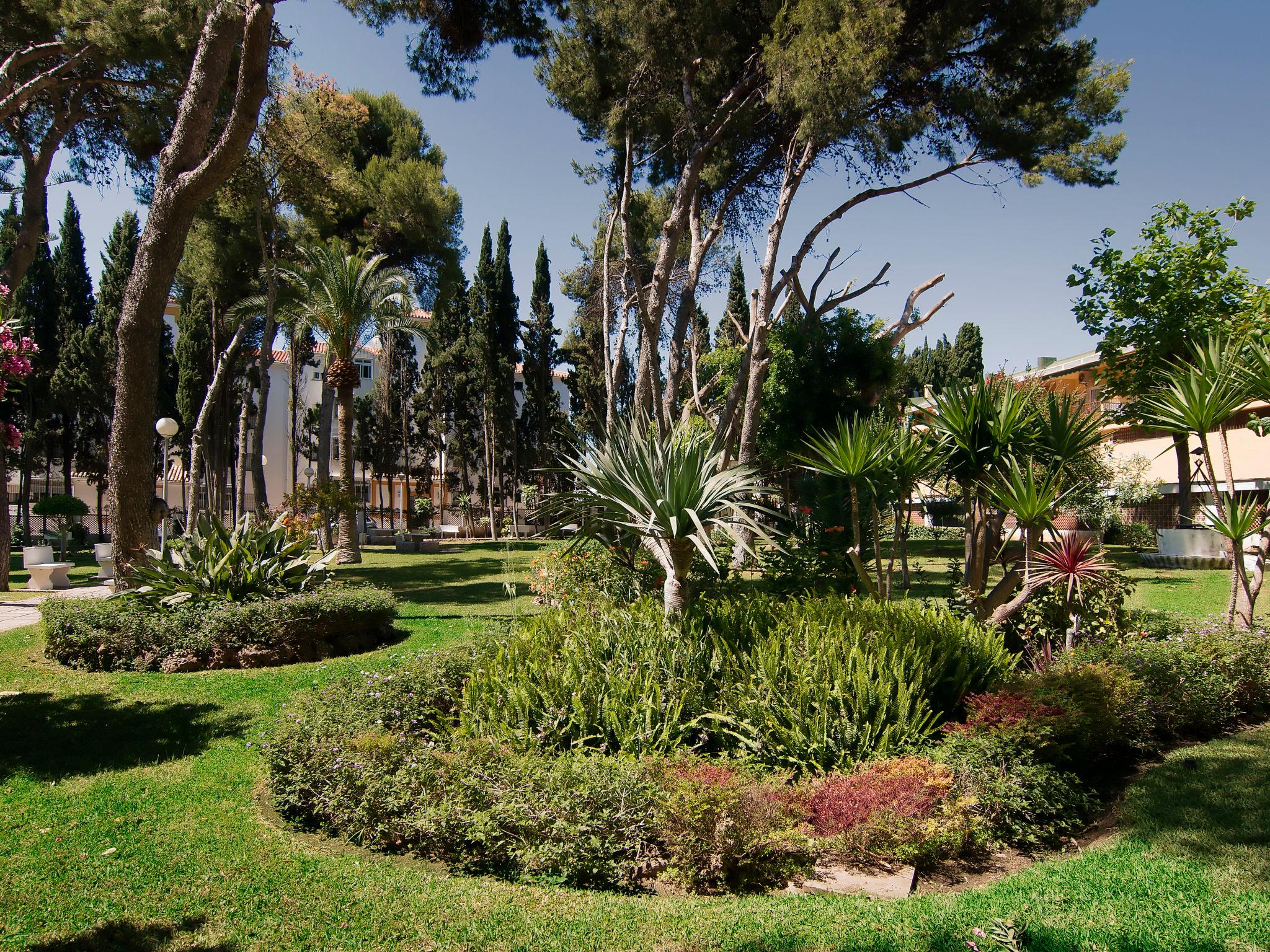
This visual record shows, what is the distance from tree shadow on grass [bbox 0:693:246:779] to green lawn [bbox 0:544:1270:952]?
4cm

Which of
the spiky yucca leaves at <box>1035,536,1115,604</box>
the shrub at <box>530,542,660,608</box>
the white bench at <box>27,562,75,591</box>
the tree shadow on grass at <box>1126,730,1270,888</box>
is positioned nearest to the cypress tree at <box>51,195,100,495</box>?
the white bench at <box>27,562,75,591</box>

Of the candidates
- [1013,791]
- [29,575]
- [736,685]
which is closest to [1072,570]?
[1013,791]

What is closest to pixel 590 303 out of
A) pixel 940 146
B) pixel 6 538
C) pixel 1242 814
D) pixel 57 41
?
pixel 940 146

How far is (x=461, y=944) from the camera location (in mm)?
3061

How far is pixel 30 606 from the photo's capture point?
41.0 ft

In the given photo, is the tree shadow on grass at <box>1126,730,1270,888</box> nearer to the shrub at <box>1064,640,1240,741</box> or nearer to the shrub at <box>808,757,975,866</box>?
the shrub at <box>1064,640,1240,741</box>

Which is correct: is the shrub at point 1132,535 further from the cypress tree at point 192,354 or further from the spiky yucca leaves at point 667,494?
the cypress tree at point 192,354

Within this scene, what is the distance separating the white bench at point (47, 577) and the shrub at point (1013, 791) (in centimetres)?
1630

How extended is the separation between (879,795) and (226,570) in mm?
7916

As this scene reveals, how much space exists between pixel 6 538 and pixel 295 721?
12995 mm

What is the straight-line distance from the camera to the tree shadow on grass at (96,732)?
17.5 feet

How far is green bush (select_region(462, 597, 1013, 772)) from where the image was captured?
16.1ft

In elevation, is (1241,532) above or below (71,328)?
below

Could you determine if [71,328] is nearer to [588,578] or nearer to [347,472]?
[347,472]
